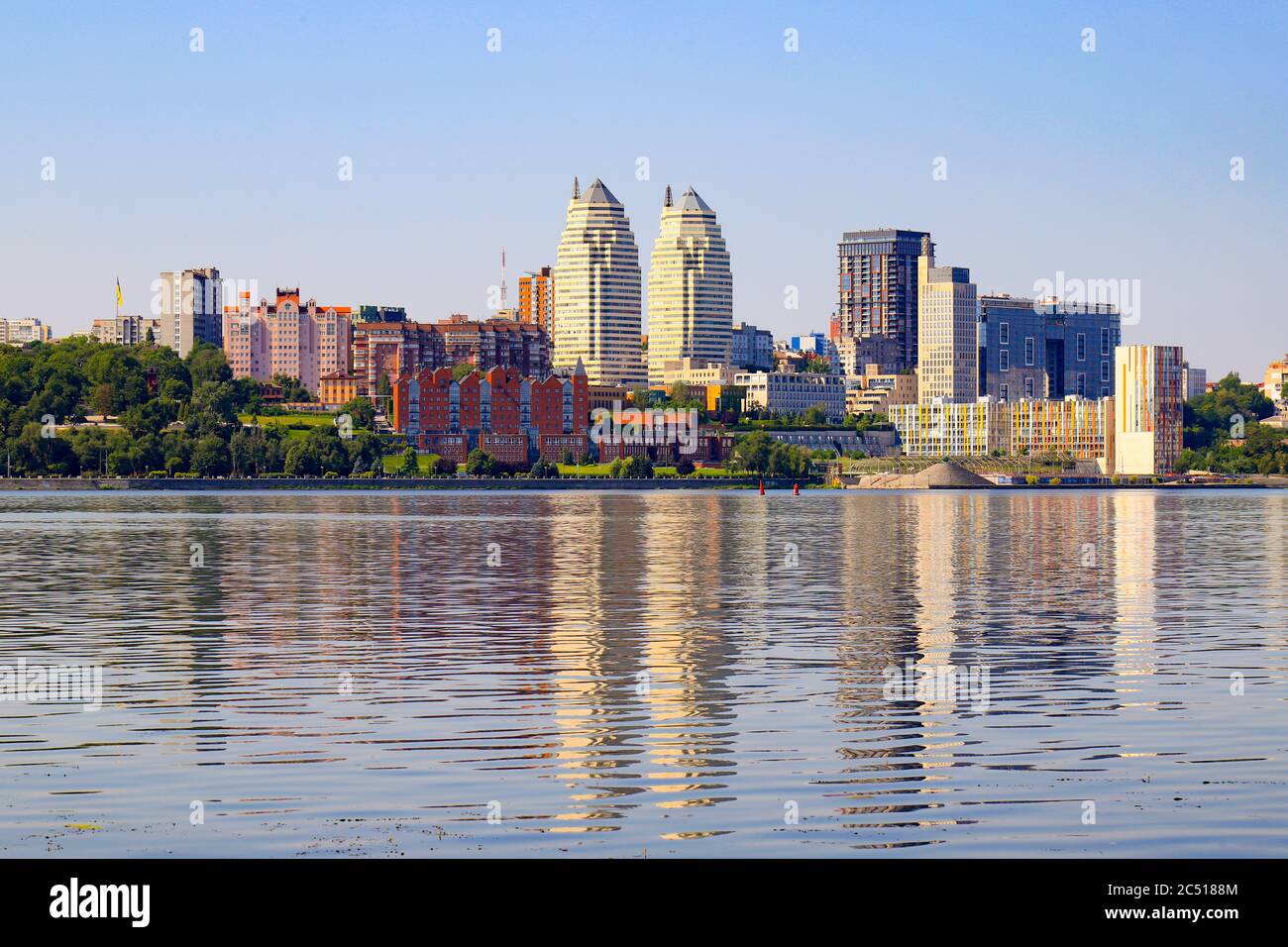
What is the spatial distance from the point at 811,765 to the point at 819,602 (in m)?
28.0

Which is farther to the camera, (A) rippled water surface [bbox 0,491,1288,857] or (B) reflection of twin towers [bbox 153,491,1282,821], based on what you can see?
(B) reflection of twin towers [bbox 153,491,1282,821]

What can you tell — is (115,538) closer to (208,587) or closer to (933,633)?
(208,587)

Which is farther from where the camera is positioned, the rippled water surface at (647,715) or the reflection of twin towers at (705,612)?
the reflection of twin towers at (705,612)

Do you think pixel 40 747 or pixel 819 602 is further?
pixel 819 602

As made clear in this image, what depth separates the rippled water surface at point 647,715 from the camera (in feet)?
62.2

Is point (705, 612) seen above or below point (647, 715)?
below

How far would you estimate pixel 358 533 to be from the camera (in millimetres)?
99125

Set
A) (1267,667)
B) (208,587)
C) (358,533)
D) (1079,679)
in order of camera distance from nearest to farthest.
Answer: (1079,679) < (1267,667) < (208,587) < (358,533)

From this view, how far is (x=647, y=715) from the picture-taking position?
88.5 feet

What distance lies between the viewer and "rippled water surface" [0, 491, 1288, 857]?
19.0m

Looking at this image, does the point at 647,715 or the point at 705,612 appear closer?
the point at 647,715
